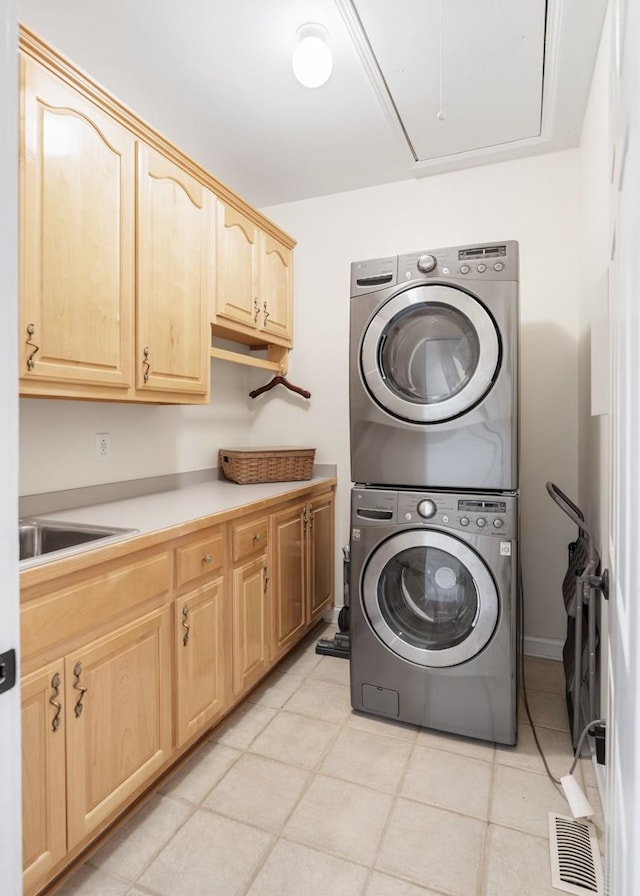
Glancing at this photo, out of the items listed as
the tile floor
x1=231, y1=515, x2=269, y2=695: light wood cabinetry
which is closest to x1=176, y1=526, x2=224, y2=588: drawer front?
x1=231, y1=515, x2=269, y2=695: light wood cabinetry

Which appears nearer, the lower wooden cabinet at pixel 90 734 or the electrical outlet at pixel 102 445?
the lower wooden cabinet at pixel 90 734

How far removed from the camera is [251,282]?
2643 mm

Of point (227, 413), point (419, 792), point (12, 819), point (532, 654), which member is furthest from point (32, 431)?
point (532, 654)

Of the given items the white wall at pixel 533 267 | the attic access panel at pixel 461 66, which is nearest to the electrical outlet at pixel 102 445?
the white wall at pixel 533 267

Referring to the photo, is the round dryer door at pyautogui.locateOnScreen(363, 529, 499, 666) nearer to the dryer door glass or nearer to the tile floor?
the tile floor

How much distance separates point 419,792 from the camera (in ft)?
5.51

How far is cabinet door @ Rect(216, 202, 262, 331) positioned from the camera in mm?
2375

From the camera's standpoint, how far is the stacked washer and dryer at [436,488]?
1.88m

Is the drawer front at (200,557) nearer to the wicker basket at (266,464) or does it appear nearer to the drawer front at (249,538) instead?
the drawer front at (249,538)

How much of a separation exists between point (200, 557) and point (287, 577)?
2.44 ft

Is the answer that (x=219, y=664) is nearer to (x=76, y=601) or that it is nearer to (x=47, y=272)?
(x=76, y=601)

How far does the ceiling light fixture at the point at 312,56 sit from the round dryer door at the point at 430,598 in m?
1.69

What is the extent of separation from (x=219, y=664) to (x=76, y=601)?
30.2 inches

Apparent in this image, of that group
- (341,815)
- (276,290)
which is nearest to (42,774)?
(341,815)
